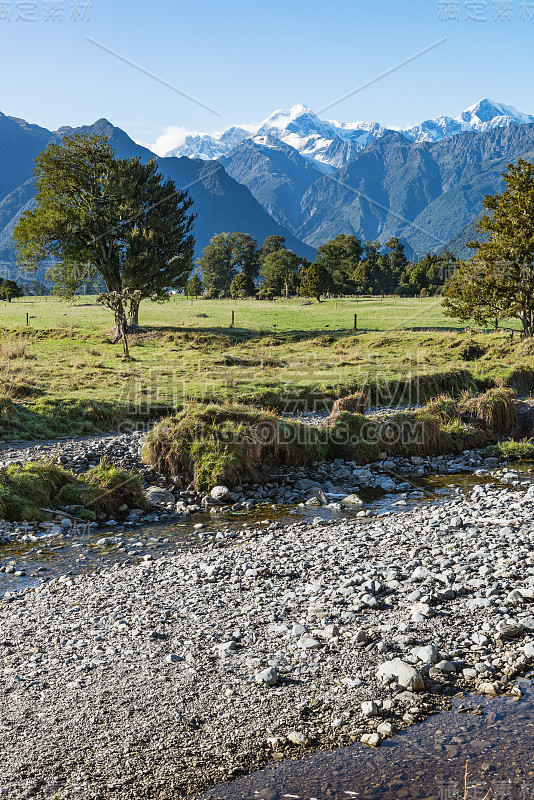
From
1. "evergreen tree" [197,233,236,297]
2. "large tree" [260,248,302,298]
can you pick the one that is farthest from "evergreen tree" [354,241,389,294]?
"evergreen tree" [197,233,236,297]

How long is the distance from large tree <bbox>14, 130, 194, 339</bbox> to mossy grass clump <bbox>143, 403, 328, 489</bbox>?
86.6ft

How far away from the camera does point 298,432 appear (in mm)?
18141

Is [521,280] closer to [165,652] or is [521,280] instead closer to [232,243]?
[165,652]

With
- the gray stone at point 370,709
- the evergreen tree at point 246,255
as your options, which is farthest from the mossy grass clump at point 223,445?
the evergreen tree at point 246,255

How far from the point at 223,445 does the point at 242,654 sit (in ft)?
28.3

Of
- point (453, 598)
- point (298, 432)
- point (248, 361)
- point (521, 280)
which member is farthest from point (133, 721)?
point (521, 280)

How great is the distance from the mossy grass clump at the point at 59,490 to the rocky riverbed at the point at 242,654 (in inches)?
130

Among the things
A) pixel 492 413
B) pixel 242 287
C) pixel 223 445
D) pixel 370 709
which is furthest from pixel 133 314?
pixel 370 709

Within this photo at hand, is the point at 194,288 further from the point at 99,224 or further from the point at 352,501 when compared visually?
the point at 352,501

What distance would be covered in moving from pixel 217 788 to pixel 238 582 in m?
4.39

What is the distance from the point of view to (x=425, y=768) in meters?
6.00

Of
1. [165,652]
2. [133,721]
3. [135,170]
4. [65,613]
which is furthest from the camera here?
[135,170]

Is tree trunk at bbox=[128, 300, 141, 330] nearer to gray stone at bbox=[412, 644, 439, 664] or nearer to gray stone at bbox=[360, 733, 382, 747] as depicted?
gray stone at bbox=[412, 644, 439, 664]

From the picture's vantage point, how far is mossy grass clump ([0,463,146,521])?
13.6 metres
